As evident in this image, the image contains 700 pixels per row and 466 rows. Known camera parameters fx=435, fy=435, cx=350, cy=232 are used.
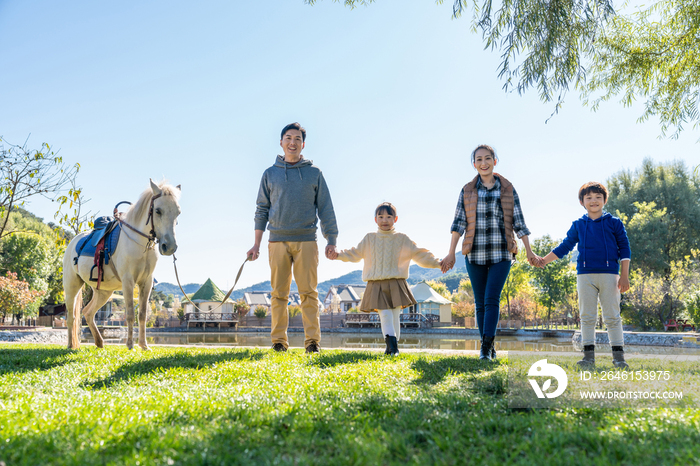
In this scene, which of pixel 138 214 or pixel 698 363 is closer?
pixel 698 363

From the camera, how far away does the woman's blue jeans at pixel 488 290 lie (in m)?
4.39

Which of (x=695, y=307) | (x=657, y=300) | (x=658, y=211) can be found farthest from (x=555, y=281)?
(x=695, y=307)

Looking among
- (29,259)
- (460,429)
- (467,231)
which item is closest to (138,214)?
(467,231)

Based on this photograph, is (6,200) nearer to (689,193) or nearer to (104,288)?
(104,288)

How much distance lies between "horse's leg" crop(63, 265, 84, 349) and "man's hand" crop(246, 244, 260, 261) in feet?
9.18

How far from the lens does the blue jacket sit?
4.19 meters

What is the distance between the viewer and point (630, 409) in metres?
2.22

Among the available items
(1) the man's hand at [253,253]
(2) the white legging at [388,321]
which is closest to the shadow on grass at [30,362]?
(1) the man's hand at [253,253]

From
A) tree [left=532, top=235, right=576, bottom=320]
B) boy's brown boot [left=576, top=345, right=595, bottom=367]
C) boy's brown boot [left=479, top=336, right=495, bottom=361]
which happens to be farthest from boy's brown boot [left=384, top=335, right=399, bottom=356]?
tree [left=532, top=235, right=576, bottom=320]

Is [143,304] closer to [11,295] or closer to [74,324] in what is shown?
[74,324]

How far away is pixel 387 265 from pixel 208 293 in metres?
39.9

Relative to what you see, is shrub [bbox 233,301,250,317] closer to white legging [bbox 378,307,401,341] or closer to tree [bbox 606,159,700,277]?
tree [bbox 606,159,700,277]

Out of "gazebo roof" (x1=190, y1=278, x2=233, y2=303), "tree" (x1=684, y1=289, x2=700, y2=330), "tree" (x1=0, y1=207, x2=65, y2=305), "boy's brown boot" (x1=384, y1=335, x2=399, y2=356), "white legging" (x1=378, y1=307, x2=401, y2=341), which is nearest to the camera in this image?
"boy's brown boot" (x1=384, y1=335, x2=399, y2=356)

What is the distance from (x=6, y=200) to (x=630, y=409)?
527 inches
